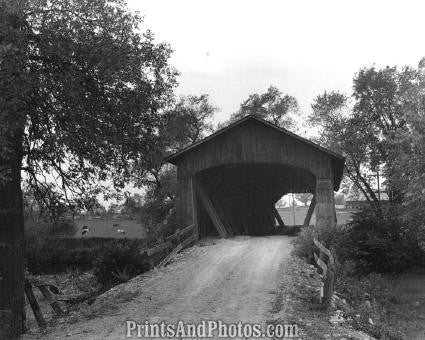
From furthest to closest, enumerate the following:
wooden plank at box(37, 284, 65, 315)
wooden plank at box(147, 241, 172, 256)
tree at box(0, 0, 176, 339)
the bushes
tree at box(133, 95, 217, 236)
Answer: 1. tree at box(133, 95, 217, 236)
2. the bushes
3. wooden plank at box(147, 241, 172, 256)
4. wooden plank at box(37, 284, 65, 315)
5. tree at box(0, 0, 176, 339)

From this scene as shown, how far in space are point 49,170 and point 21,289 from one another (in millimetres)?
2852

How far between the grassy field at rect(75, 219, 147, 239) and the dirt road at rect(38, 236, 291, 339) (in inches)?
1357

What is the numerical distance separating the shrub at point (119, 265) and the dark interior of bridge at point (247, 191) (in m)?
8.15

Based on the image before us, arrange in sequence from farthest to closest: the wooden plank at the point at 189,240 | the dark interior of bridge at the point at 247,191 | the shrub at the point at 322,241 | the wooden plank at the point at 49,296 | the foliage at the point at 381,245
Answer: the dark interior of bridge at the point at 247,191, the wooden plank at the point at 189,240, the foliage at the point at 381,245, the shrub at the point at 322,241, the wooden plank at the point at 49,296

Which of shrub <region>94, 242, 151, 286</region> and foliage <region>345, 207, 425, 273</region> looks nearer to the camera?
shrub <region>94, 242, 151, 286</region>

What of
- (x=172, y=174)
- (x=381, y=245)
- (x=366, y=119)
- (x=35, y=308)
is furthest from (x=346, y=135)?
(x=35, y=308)

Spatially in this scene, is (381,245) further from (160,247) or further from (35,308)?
(35,308)

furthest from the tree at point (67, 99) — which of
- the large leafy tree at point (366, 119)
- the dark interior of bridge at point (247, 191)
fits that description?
the large leafy tree at point (366, 119)

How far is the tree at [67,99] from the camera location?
841cm

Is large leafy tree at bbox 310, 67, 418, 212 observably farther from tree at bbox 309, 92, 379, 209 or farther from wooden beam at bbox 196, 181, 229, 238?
wooden beam at bbox 196, 181, 229, 238

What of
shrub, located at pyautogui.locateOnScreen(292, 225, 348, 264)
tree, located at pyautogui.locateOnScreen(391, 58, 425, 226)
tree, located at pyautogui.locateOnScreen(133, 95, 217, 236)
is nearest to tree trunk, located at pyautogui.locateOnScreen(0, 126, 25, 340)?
Result: shrub, located at pyautogui.locateOnScreen(292, 225, 348, 264)

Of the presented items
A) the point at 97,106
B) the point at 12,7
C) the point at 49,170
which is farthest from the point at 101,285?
the point at 12,7

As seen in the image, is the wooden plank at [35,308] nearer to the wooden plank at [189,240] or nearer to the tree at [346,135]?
the wooden plank at [189,240]

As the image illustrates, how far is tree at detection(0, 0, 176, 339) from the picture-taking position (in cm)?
841
